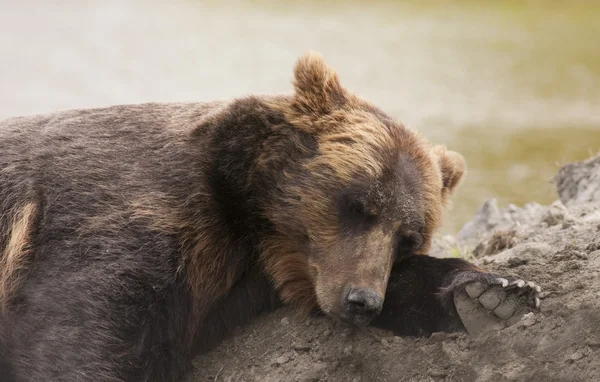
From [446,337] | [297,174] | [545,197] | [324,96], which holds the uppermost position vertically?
[324,96]

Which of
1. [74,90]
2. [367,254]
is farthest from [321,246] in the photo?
[74,90]

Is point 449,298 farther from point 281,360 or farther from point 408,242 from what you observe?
point 281,360

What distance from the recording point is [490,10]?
2297 cm

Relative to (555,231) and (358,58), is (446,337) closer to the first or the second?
(555,231)

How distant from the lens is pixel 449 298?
5.67 m

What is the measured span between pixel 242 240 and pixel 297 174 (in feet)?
1.93

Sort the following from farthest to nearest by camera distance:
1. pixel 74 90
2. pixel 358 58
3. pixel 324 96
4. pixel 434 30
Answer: pixel 434 30, pixel 358 58, pixel 74 90, pixel 324 96

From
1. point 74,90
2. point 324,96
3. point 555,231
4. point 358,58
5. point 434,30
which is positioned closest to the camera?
point 324,96

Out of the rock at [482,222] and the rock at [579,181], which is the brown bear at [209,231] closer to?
the rock at [579,181]

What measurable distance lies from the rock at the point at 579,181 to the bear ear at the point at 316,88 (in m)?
3.64

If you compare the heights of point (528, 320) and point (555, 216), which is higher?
point (528, 320)

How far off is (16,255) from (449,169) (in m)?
3.18

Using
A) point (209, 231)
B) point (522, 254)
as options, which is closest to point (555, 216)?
point (522, 254)

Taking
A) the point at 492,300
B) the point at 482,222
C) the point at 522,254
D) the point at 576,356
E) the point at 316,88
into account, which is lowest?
the point at 482,222
